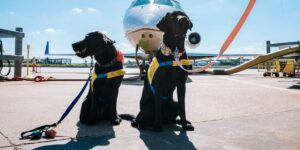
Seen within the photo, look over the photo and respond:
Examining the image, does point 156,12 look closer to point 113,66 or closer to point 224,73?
point 113,66

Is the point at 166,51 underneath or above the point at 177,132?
above

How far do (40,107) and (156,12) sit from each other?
796 centimetres

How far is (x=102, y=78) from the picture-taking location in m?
3.54

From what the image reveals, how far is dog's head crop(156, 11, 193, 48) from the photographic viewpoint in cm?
310

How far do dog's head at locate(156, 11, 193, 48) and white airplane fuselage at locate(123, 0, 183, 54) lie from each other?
822 centimetres

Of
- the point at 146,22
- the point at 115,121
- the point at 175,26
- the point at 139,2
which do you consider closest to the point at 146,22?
the point at 146,22

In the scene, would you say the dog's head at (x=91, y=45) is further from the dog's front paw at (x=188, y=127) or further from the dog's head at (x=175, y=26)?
the dog's front paw at (x=188, y=127)

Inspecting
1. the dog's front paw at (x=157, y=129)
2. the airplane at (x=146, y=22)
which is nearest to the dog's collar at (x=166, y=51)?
the dog's front paw at (x=157, y=129)

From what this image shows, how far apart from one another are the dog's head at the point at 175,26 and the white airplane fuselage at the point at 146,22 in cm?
822

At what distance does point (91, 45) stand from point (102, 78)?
0.47 metres

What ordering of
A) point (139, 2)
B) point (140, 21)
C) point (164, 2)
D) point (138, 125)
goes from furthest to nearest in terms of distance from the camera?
point (139, 2)
point (164, 2)
point (140, 21)
point (138, 125)

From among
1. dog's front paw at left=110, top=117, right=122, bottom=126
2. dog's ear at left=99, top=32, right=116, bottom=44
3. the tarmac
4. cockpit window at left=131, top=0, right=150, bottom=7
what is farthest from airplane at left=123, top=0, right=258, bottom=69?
dog's front paw at left=110, top=117, right=122, bottom=126

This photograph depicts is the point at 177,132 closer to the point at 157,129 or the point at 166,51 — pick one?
the point at 157,129

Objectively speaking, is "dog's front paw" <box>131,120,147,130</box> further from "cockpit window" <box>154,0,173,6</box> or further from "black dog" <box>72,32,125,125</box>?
"cockpit window" <box>154,0,173,6</box>
